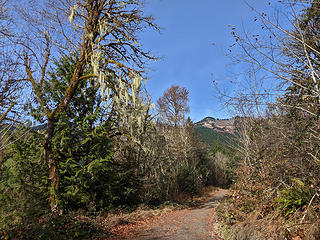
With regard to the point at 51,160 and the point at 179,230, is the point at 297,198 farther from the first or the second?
the point at 51,160

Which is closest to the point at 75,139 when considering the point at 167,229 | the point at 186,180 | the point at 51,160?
the point at 51,160

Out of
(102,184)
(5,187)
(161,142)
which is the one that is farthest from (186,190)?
(5,187)

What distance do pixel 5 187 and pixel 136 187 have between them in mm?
4988

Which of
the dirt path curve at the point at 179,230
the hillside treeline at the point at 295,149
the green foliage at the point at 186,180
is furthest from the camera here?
the green foliage at the point at 186,180

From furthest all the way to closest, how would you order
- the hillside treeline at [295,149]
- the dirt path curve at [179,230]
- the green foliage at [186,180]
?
the green foliage at [186,180] < the dirt path curve at [179,230] < the hillside treeline at [295,149]

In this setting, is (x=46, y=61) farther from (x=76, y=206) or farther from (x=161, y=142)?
(x=161, y=142)

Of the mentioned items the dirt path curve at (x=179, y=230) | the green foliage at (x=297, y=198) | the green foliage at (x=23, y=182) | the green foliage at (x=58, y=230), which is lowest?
the dirt path curve at (x=179, y=230)

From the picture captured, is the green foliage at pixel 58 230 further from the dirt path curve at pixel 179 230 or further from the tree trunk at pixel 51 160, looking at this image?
the dirt path curve at pixel 179 230

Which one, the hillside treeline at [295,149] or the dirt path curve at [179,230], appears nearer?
the hillside treeline at [295,149]

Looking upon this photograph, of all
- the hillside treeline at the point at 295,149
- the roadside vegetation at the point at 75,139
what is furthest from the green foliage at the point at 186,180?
the hillside treeline at the point at 295,149

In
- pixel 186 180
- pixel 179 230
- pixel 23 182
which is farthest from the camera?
pixel 186 180

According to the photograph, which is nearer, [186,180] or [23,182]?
[23,182]

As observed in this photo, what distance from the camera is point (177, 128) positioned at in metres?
17.9

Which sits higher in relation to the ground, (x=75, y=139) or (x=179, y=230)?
(x=75, y=139)
